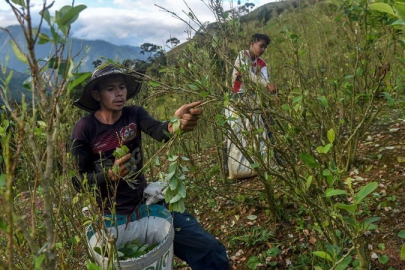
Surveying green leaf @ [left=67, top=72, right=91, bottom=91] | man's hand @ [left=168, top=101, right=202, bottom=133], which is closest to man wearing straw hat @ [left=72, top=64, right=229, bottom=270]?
man's hand @ [left=168, top=101, right=202, bottom=133]

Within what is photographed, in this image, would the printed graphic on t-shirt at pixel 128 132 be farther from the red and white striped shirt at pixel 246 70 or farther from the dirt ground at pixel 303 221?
the dirt ground at pixel 303 221

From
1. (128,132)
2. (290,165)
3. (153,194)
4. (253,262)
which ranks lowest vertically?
(253,262)

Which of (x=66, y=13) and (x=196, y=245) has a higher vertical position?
(x=66, y=13)

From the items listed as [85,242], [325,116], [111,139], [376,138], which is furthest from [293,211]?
[85,242]

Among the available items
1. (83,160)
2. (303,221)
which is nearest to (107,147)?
(83,160)

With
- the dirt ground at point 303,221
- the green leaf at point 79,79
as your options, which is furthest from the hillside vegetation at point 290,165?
the green leaf at point 79,79

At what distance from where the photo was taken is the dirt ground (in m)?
2.49

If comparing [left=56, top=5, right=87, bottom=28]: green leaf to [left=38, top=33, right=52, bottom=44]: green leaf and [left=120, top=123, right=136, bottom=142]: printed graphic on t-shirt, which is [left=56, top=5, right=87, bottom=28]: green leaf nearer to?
[left=38, top=33, right=52, bottom=44]: green leaf

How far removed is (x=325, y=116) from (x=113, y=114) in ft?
5.74

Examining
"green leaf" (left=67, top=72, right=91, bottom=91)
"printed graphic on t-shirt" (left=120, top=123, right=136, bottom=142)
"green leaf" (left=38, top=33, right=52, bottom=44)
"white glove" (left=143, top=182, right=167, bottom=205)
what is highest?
"green leaf" (left=38, top=33, right=52, bottom=44)

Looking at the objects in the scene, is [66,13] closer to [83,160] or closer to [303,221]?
[83,160]

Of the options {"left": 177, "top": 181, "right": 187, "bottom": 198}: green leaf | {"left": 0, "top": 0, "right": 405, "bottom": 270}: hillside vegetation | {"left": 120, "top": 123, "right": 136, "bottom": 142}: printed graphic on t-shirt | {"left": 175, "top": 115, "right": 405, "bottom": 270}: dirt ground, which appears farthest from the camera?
{"left": 175, "top": 115, "right": 405, "bottom": 270}: dirt ground

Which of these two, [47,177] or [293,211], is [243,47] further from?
[47,177]

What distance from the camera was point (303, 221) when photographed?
2916 millimetres
